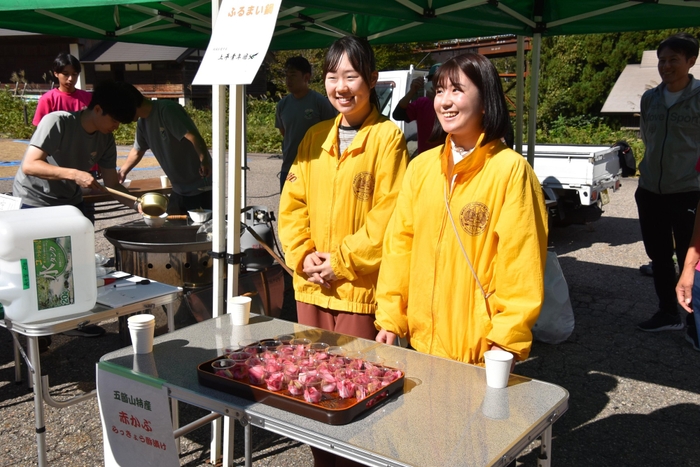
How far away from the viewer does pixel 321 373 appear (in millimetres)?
1769

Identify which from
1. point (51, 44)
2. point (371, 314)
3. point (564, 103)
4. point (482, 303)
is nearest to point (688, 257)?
point (482, 303)

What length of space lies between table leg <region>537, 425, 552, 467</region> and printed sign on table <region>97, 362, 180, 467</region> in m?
1.08

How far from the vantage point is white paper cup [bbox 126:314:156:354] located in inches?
81.4

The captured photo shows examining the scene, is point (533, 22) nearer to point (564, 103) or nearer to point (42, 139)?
point (42, 139)

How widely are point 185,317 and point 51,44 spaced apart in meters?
30.7

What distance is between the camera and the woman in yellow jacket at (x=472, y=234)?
1937 millimetres

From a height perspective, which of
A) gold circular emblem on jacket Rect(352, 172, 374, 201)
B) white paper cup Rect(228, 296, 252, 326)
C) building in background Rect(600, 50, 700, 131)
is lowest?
white paper cup Rect(228, 296, 252, 326)

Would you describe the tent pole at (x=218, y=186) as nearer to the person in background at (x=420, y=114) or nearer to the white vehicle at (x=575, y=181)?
the person in background at (x=420, y=114)

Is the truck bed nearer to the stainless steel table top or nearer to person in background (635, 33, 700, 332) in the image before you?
person in background (635, 33, 700, 332)

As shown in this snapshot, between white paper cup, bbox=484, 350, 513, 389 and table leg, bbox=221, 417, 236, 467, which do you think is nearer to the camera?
white paper cup, bbox=484, 350, 513, 389

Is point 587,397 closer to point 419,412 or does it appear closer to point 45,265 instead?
point 419,412

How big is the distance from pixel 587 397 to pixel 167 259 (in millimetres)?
2595

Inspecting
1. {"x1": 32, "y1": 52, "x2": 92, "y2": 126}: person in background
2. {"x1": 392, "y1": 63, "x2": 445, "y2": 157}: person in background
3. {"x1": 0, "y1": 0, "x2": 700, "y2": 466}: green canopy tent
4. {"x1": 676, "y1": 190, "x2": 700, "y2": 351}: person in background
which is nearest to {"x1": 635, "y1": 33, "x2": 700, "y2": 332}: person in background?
{"x1": 0, "y1": 0, "x2": 700, "y2": 466}: green canopy tent

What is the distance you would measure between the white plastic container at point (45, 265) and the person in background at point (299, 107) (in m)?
3.51
